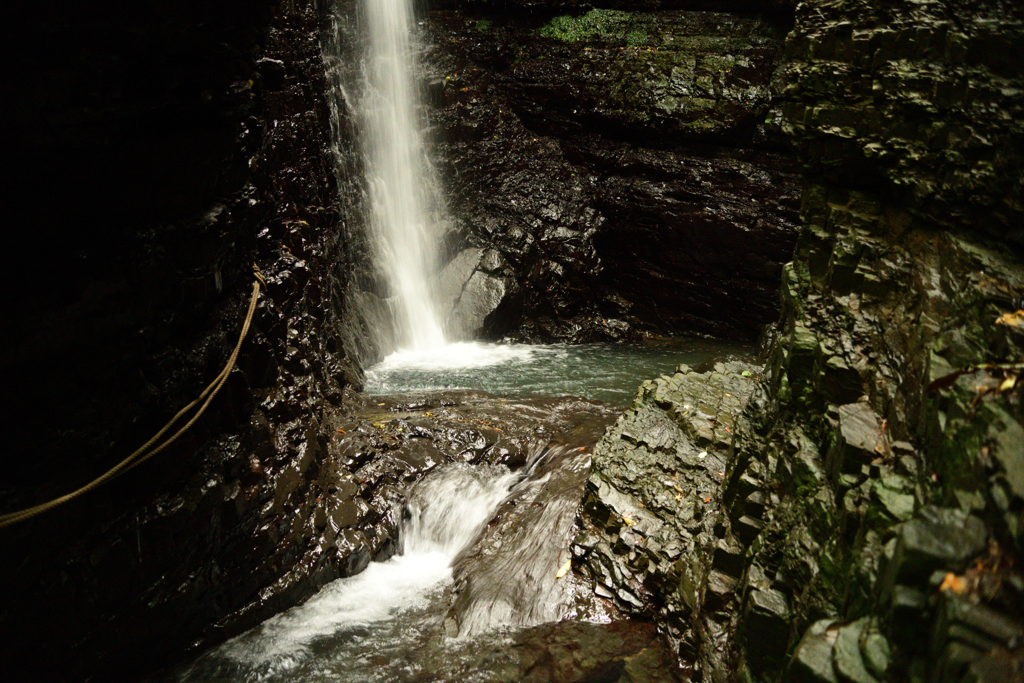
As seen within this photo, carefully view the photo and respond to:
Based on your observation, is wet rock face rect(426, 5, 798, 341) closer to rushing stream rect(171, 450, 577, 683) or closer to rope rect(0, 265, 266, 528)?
rushing stream rect(171, 450, 577, 683)

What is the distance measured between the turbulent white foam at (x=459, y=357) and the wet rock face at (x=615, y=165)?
511 mm

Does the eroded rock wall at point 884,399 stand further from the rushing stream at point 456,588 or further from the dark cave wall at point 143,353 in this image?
the dark cave wall at point 143,353

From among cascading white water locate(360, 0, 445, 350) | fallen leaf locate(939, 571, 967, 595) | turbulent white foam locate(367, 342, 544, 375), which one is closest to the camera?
fallen leaf locate(939, 571, 967, 595)

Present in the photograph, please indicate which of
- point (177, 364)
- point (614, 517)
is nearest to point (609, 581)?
point (614, 517)

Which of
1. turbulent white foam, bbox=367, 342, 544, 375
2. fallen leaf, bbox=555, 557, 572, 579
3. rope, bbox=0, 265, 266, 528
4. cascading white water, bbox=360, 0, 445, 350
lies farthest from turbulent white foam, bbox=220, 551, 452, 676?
cascading white water, bbox=360, 0, 445, 350

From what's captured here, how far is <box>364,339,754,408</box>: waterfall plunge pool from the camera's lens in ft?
30.1

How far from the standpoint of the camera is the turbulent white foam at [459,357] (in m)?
10.3

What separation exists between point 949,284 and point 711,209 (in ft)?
30.9

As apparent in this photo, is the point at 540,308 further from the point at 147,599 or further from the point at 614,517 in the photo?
the point at 147,599

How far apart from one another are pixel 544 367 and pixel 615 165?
15.5ft

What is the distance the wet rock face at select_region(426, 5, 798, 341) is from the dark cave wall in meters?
7.05

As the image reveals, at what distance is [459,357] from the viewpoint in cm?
1097

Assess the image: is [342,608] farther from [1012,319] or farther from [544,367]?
[544,367]

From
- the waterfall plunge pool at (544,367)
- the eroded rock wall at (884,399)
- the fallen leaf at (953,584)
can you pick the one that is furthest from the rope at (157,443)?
the fallen leaf at (953,584)
